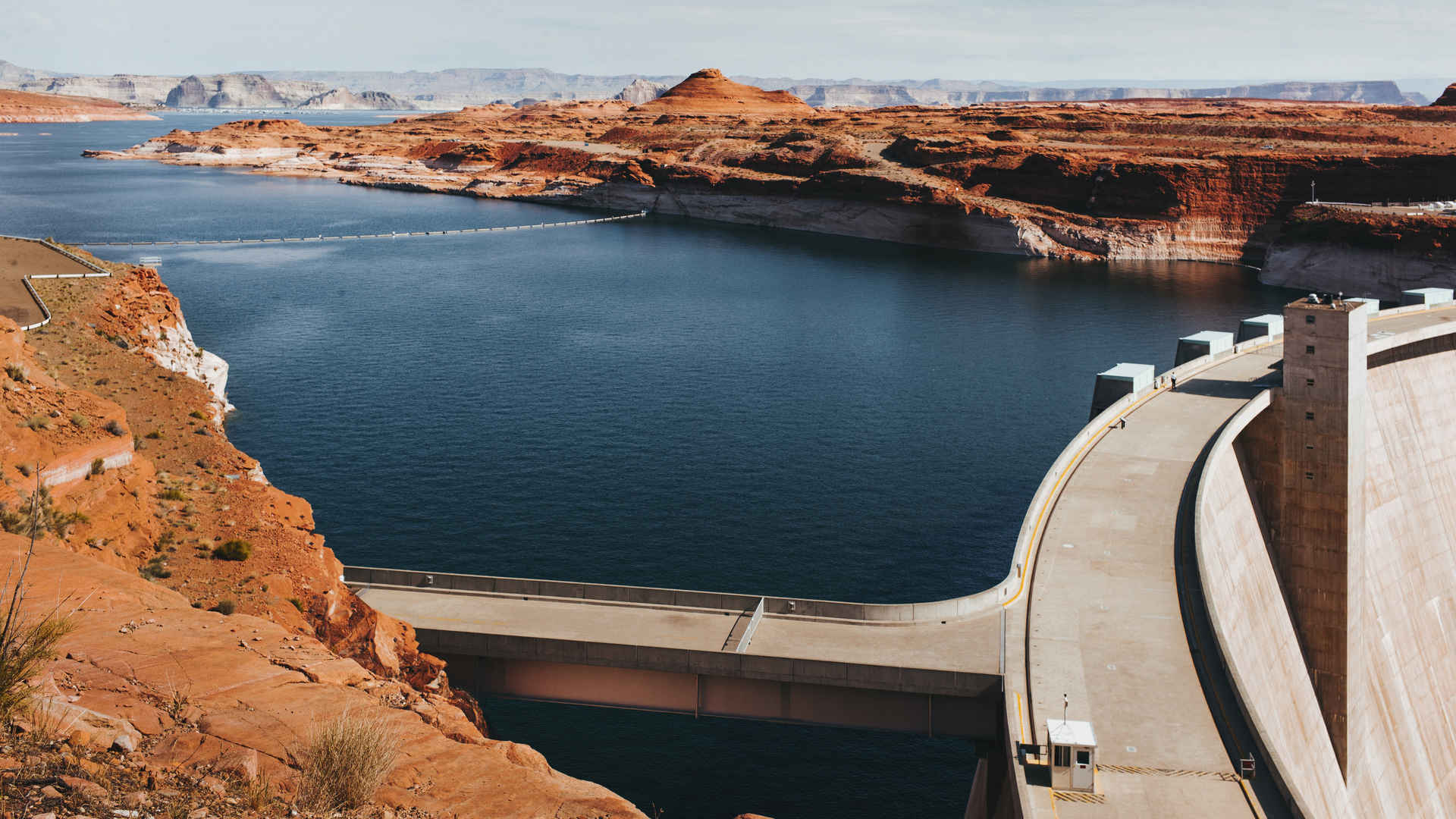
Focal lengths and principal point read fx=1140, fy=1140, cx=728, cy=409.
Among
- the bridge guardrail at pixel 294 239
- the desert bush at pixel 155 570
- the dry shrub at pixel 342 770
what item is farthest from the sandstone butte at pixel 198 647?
the bridge guardrail at pixel 294 239

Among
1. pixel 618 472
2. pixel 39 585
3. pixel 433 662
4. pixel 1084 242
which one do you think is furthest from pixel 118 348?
pixel 1084 242

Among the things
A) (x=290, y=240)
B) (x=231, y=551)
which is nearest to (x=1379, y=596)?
(x=231, y=551)

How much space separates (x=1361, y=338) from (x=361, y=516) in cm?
4810

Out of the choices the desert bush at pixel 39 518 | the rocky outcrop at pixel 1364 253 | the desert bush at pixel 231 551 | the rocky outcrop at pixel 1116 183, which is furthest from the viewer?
the rocky outcrop at pixel 1116 183

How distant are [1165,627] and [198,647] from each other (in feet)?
89.3

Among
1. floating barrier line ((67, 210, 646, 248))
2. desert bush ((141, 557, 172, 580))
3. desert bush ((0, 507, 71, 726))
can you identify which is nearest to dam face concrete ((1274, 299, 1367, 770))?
desert bush ((141, 557, 172, 580))

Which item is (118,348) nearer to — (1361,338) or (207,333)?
(207,333)

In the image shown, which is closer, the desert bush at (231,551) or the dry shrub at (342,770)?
the dry shrub at (342,770)

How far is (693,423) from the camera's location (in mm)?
73812

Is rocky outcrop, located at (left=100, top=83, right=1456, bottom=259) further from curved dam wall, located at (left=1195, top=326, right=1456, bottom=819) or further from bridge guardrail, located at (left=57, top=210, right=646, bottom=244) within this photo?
curved dam wall, located at (left=1195, top=326, right=1456, bottom=819)

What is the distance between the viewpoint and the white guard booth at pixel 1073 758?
1047 inches

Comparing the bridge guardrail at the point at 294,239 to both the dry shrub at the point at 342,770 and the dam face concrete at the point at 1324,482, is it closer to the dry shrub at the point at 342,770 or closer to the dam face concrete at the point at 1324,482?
the dam face concrete at the point at 1324,482

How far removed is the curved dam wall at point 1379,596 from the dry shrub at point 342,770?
2648 centimetres

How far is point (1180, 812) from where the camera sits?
25.8 m
